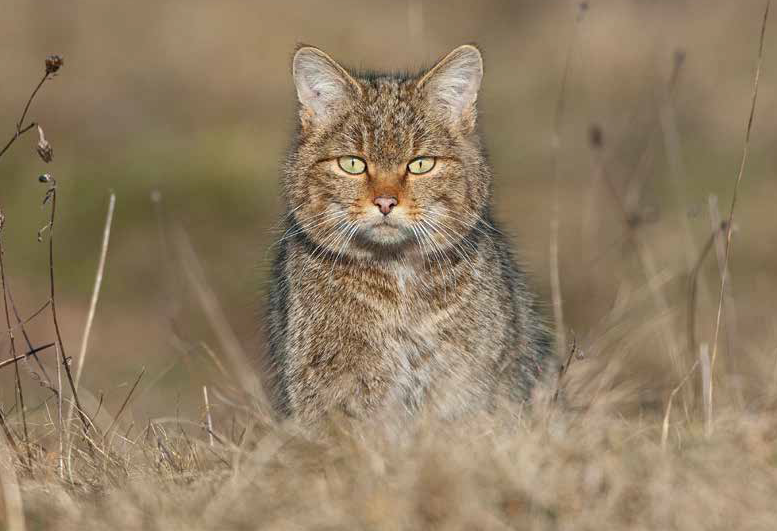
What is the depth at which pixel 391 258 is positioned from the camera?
4180 millimetres

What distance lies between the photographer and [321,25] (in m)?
13.8

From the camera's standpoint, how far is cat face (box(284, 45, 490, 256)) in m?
4.07

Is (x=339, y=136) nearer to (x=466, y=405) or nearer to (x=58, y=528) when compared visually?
(x=466, y=405)

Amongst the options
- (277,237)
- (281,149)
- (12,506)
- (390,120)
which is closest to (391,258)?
(390,120)

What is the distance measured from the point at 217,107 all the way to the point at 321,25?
2.16 meters

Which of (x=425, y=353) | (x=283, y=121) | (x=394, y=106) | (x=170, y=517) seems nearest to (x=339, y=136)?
(x=394, y=106)

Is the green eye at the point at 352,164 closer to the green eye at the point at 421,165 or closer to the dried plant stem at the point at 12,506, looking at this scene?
the green eye at the point at 421,165

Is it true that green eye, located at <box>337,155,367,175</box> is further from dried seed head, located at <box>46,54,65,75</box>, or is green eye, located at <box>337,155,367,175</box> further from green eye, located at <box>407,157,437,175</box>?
dried seed head, located at <box>46,54,65,75</box>

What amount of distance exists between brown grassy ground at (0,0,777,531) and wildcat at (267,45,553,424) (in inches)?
11.9

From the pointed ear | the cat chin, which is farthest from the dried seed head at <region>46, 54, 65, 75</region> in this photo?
the pointed ear

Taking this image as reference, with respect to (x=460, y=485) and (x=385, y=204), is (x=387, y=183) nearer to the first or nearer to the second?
(x=385, y=204)

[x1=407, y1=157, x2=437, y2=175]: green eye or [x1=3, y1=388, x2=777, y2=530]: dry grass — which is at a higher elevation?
[x1=407, y1=157, x2=437, y2=175]: green eye

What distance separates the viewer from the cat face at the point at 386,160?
407 centimetres

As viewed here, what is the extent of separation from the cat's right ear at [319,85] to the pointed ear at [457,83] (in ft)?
0.97
